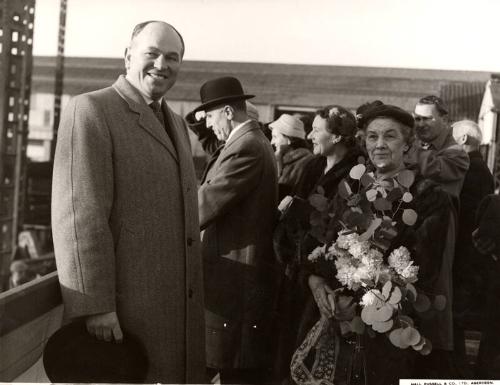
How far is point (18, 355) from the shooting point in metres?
2.06

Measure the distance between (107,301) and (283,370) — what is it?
1024 mm

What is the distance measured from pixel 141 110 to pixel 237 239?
2.60ft

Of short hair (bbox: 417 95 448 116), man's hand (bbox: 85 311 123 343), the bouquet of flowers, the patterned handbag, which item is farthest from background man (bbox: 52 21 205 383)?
short hair (bbox: 417 95 448 116)

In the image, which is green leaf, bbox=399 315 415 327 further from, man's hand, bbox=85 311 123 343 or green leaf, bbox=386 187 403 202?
man's hand, bbox=85 311 123 343

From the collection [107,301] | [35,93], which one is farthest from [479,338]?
[35,93]

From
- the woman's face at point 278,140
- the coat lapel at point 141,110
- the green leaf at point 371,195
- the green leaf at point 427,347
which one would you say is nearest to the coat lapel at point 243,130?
the woman's face at point 278,140

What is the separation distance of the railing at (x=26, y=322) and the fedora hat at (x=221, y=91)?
107cm

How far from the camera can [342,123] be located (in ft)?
8.07

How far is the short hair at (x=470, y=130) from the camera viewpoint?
2568 mm

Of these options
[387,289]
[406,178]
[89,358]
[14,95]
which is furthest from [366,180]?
[14,95]

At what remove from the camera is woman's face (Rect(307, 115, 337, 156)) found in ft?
8.11

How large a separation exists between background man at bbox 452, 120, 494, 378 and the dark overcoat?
2.69 feet

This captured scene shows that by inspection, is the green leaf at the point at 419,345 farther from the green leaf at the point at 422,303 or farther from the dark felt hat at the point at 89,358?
the dark felt hat at the point at 89,358

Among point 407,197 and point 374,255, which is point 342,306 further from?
point 407,197
